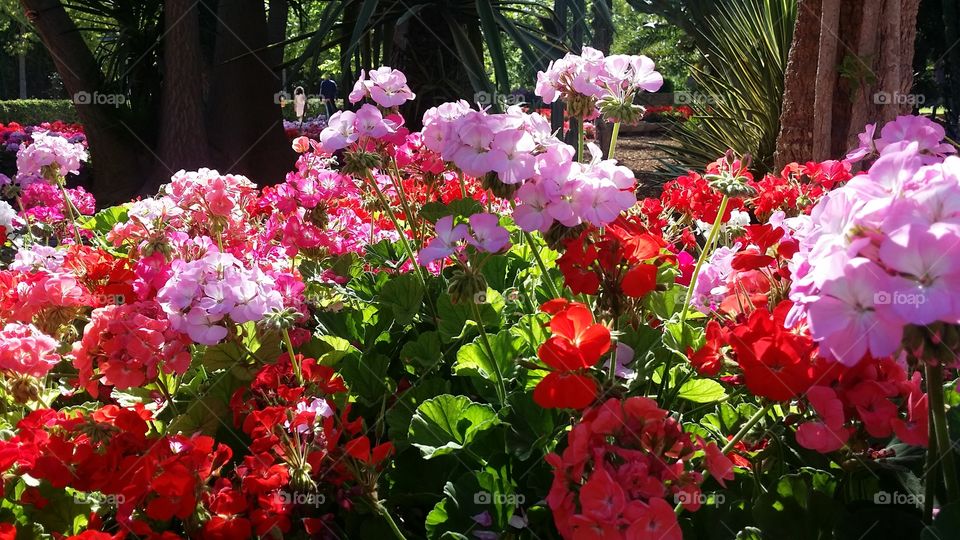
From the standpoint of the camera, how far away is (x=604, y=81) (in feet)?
5.37

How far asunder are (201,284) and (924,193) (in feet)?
3.47

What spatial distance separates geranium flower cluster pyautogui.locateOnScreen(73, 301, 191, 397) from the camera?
1403 mm

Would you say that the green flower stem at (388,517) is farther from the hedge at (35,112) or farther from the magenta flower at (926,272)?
the hedge at (35,112)

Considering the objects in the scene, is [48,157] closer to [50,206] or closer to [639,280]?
[50,206]

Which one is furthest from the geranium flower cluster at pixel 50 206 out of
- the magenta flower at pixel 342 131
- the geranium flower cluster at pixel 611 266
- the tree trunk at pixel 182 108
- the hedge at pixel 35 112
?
the hedge at pixel 35 112

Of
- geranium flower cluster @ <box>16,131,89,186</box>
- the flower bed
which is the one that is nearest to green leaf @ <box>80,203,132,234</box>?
geranium flower cluster @ <box>16,131,89,186</box>

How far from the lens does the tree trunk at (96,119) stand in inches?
286

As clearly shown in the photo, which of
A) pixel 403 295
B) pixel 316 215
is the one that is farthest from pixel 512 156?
pixel 316 215

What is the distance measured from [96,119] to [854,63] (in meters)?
6.28

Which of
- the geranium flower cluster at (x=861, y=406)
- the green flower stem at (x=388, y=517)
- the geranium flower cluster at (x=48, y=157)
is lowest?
the green flower stem at (x=388, y=517)

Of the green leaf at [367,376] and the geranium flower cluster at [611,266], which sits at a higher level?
the geranium flower cluster at [611,266]

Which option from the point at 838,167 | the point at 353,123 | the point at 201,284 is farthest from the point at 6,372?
the point at 838,167

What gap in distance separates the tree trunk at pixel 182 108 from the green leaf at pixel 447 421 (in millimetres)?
6498

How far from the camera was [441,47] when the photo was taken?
6.20 metres
